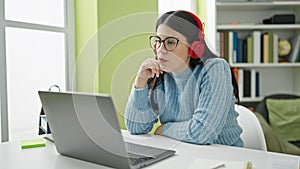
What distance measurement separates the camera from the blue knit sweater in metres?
1.16

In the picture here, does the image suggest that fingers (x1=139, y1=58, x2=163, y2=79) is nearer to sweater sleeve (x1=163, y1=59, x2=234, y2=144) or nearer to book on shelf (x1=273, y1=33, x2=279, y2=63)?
sweater sleeve (x1=163, y1=59, x2=234, y2=144)

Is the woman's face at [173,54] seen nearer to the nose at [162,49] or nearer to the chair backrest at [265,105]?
the nose at [162,49]

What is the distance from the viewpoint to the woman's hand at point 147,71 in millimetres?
1320

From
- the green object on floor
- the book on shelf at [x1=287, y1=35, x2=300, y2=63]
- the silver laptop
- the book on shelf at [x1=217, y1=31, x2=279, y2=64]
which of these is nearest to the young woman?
the silver laptop

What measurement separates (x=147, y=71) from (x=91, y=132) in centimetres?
55

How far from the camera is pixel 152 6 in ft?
8.11

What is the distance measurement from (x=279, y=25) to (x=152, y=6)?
1.15 meters

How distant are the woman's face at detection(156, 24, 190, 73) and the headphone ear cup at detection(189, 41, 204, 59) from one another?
2 centimetres

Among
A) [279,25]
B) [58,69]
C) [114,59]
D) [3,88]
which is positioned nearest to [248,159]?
[3,88]

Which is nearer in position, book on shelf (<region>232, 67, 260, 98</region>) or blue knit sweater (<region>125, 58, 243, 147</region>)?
blue knit sweater (<region>125, 58, 243, 147</region>)

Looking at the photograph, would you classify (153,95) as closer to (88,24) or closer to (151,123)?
(151,123)

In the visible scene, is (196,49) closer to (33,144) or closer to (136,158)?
(136,158)

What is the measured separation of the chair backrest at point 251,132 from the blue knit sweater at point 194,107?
0.03 metres

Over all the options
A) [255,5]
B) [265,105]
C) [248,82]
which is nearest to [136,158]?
[265,105]
